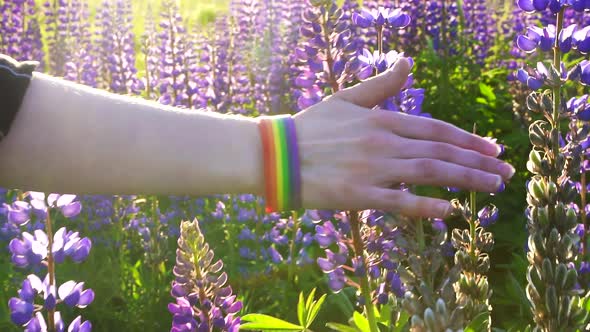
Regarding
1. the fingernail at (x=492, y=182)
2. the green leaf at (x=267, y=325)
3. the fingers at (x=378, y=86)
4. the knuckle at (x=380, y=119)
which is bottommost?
the green leaf at (x=267, y=325)

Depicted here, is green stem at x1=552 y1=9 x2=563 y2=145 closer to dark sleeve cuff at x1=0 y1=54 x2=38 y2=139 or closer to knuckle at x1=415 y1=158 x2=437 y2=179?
knuckle at x1=415 y1=158 x2=437 y2=179

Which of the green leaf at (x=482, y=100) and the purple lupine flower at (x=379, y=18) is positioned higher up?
the green leaf at (x=482, y=100)

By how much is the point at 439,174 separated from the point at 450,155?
0.21 feet

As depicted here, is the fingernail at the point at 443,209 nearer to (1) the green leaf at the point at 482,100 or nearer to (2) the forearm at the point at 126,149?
(2) the forearm at the point at 126,149

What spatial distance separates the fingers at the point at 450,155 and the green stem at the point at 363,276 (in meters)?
0.48

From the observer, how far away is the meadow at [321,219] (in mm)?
1877

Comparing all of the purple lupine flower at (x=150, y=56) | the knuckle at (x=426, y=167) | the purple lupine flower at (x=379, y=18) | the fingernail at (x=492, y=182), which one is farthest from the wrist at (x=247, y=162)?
the purple lupine flower at (x=150, y=56)

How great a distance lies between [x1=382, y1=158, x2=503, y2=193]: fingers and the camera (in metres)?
1.80

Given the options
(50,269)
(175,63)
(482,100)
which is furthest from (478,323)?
(482,100)

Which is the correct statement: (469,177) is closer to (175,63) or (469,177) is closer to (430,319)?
(430,319)

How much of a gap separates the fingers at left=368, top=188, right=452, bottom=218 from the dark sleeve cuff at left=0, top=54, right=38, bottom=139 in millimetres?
825

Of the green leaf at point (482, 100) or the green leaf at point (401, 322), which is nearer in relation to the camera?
the green leaf at point (401, 322)

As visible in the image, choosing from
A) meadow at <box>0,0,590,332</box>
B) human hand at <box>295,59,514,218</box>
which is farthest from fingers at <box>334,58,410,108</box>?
meadow at <box>0,0,590,332</box>

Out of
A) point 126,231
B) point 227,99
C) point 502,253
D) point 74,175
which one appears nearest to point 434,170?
point 74,175
